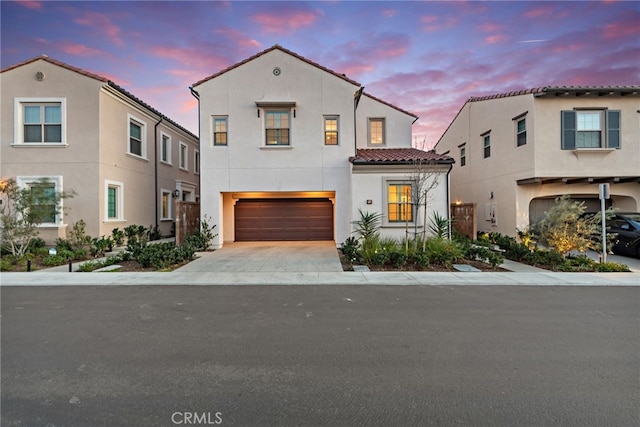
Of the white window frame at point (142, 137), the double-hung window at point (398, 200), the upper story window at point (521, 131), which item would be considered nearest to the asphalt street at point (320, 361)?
the double-hung window at point (398, 200)

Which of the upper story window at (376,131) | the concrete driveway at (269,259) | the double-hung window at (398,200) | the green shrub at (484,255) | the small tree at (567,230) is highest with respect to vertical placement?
the upper story window at (376,131)

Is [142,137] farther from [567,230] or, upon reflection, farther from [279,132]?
[567,230]

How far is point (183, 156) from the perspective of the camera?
20.2 metres

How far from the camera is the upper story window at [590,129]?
1323 centimetres

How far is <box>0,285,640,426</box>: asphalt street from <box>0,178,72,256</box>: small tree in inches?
229

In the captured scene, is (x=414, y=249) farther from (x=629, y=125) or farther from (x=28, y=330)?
(x=629, y=125)

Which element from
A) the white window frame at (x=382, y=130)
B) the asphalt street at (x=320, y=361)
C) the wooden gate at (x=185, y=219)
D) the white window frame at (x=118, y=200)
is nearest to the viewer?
the asphalt street at (x=320, y=361)

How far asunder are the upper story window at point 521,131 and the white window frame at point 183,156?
18822mm

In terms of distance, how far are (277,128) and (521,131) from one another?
36.9ft

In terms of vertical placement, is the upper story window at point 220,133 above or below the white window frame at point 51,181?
above

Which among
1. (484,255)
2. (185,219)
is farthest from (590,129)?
(185,219)

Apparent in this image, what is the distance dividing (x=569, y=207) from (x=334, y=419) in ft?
36.2

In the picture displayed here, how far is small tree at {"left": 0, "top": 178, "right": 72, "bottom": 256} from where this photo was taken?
1021 cm

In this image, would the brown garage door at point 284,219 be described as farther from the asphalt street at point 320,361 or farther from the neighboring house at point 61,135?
the asphalt street at point 320,361
